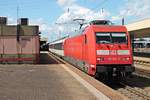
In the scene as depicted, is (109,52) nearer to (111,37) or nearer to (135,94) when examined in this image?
(111,37)

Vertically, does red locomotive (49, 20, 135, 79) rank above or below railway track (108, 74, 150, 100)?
above

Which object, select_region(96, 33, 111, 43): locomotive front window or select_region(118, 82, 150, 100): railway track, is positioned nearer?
select_region(118, 82, 150, 100): railway track

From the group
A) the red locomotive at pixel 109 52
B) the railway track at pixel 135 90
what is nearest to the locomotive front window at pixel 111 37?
the red locomotive at pixel 109 52

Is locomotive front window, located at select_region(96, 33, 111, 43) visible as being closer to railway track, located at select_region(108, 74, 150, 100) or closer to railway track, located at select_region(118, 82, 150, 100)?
railway track, located at select_region(108, 74, 150, 100)

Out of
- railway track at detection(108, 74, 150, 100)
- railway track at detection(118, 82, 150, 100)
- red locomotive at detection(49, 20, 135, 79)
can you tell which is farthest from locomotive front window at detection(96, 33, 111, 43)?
railway track at detection(118, 82, 150, 100)

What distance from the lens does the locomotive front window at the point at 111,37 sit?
19.0 meters

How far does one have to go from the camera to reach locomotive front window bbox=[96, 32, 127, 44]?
18969 millimetres

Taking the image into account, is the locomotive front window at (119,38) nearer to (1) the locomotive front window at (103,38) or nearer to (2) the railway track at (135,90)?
(1) the locomotive front window at (103,38)

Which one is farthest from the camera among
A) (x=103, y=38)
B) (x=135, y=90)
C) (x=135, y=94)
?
(x=103, y=38)

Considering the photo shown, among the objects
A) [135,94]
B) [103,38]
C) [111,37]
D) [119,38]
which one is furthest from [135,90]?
[103,38]

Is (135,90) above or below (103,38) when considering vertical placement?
below

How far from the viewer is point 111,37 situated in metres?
19.1

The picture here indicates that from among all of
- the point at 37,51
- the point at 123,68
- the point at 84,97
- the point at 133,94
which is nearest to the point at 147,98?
the point at 133,94

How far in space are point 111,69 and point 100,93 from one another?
482 centimetres
